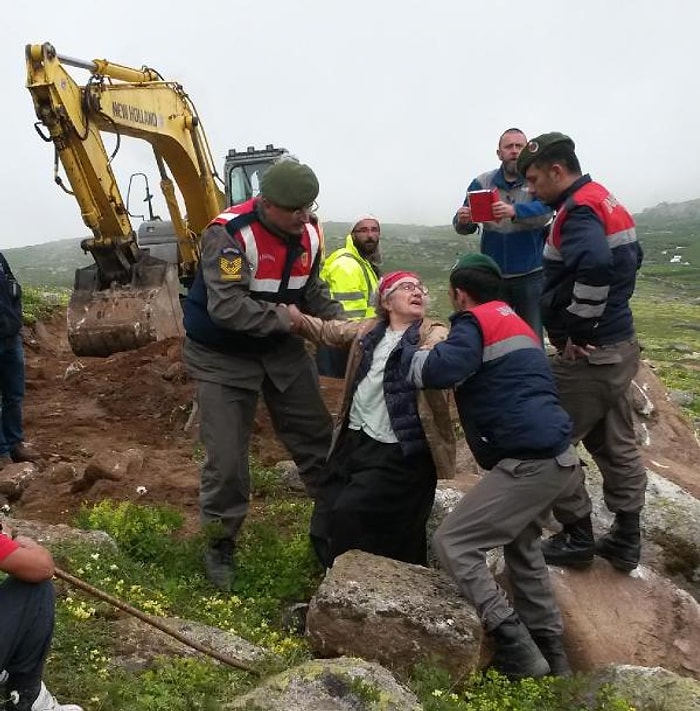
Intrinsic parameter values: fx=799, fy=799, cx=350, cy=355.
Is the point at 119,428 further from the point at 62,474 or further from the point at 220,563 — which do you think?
the point at 220,563

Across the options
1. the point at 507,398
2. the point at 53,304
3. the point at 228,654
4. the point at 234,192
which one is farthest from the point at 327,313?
the point at 53,304

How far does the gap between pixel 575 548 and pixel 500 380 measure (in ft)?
4.58

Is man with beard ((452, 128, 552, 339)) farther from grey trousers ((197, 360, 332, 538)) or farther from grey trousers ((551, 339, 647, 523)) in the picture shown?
grey trousers ((197, 360, 332, 538))

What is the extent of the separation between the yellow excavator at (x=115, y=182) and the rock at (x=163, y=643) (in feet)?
19.6

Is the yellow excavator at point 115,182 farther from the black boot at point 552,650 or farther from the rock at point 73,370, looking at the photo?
the black boot at point 552,650

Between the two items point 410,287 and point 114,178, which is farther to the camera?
point 114,178

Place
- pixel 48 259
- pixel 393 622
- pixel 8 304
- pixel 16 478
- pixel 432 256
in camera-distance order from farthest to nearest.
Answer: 1. pixel 48 259
2. pixel 432 256
3. pixel 8 304
4. pixel 16 478
5. pixel 393 622

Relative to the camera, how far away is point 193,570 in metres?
5.09

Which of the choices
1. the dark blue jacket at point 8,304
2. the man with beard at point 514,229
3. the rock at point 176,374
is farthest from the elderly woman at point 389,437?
the rock at point 176,374

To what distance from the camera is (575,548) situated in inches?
186

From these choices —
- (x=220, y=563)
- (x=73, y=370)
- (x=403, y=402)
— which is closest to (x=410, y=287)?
(x=403, y=402)

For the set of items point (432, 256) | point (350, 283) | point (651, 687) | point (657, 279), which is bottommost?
point (657, 279)

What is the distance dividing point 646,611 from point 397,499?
159 cm

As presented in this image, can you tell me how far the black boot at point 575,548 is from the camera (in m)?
4.72
